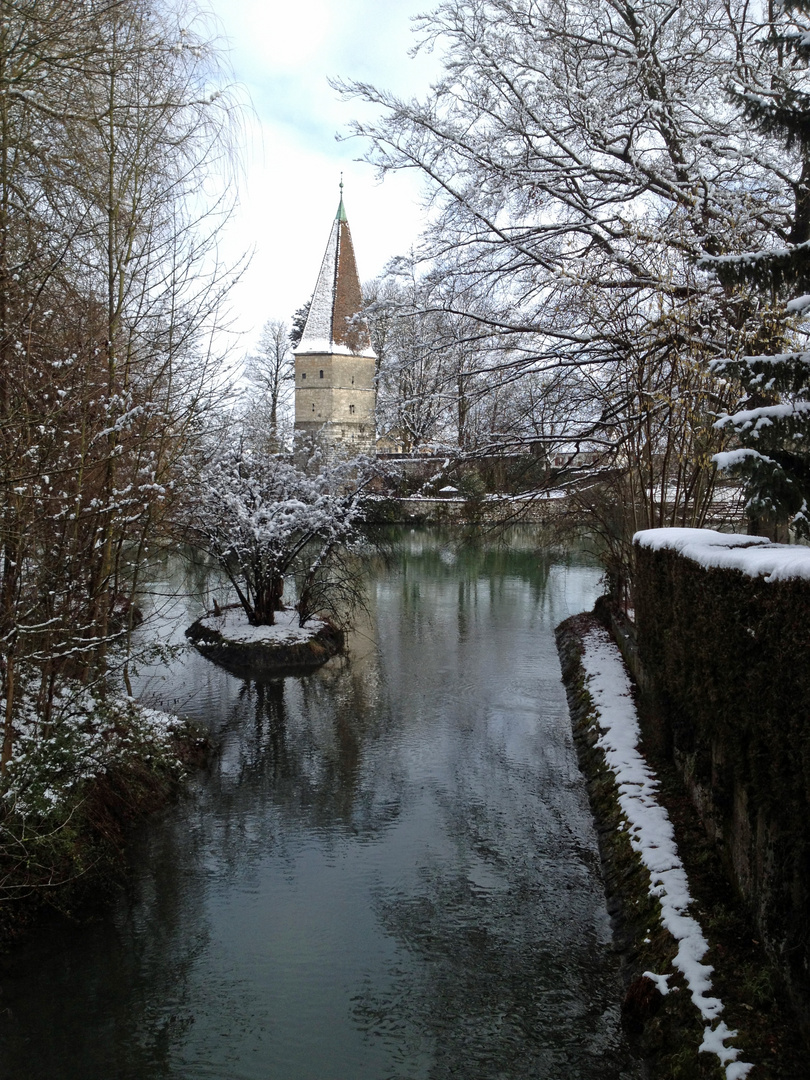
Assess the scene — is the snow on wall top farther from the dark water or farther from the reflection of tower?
the reflection of tower

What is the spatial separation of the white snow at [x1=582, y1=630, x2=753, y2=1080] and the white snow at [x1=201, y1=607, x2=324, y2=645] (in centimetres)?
545

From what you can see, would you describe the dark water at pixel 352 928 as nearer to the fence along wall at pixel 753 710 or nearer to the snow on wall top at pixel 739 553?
the fence along wall at pixel 753 710

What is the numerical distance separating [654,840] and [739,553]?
2578 millimetres

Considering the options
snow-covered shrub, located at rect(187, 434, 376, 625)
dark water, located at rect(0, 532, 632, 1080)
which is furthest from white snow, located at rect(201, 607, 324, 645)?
dark water, located at rect(0, 532, 632, 1080)

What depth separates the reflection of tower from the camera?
166 ft

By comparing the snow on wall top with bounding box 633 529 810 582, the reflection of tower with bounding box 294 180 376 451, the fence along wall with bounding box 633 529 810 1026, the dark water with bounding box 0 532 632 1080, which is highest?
the reflection of tower with bounding box 294 180 376 451

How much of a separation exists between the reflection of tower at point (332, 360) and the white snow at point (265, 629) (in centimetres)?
3292

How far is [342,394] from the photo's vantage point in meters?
54.6

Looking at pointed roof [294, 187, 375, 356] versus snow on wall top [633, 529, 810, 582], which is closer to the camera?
snow on wall top [633, 529, 810, 582]

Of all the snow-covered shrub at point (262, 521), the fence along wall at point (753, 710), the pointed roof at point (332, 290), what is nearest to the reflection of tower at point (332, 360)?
the pointed roof at point (332, 290)

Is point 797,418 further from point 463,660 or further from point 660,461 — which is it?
point 463,660

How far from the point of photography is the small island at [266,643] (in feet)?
49.1

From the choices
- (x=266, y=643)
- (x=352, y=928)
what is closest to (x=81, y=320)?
(x=352, y=928)

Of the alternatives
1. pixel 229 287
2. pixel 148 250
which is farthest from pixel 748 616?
pixel 148 250
